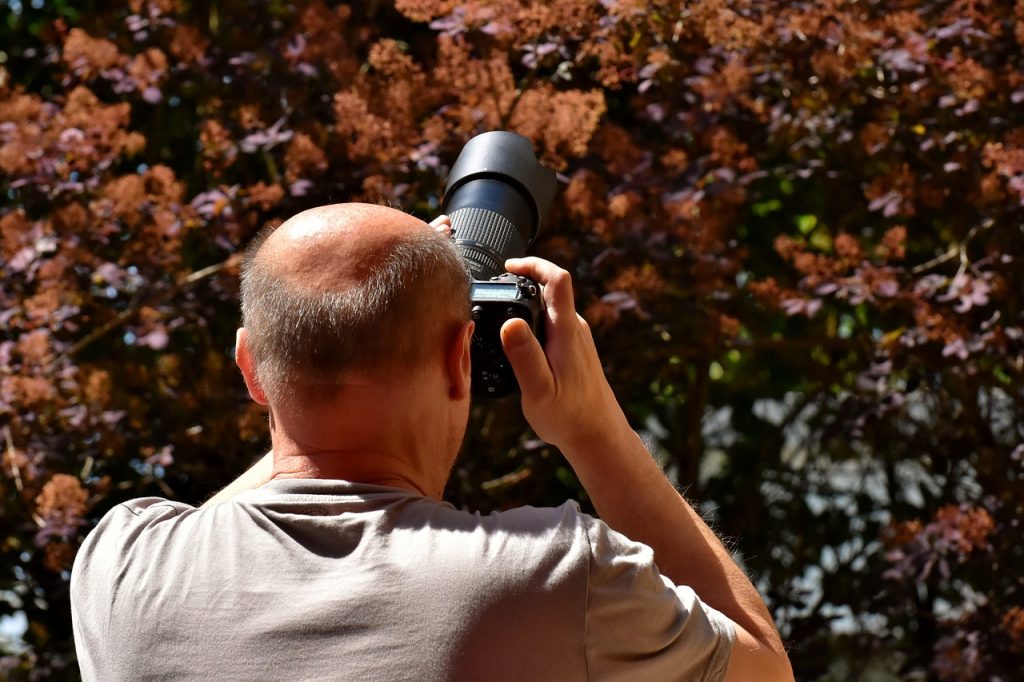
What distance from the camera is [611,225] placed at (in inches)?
118

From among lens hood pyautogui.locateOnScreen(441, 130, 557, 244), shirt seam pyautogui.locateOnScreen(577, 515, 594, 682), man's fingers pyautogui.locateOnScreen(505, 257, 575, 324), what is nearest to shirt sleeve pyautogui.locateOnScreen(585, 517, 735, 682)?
shirt seam pyautogui.locateOnScreen(577, 515, 594, 682)

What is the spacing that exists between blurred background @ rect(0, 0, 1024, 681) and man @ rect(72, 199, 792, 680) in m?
1.55

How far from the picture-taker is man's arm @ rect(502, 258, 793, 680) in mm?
1260

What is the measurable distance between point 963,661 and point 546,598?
6.81 ft

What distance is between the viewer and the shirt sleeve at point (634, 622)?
1.13 m

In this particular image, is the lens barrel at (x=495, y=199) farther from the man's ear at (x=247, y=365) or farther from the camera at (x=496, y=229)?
the man's ear at (x=247, y=365)

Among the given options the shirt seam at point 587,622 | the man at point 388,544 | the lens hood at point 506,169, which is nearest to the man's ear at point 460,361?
the man at point 388,544

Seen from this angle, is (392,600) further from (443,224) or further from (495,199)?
(495,199)

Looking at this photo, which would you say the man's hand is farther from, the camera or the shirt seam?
the shirt seam

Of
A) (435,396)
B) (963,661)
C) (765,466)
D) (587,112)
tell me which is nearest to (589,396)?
(435,396)

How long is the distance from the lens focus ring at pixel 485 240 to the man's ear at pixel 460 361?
251 mm

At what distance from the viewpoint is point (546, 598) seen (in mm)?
1112

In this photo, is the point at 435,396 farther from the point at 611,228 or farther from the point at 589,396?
the point at 611,228

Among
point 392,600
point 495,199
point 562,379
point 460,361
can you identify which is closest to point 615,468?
point 562,379
